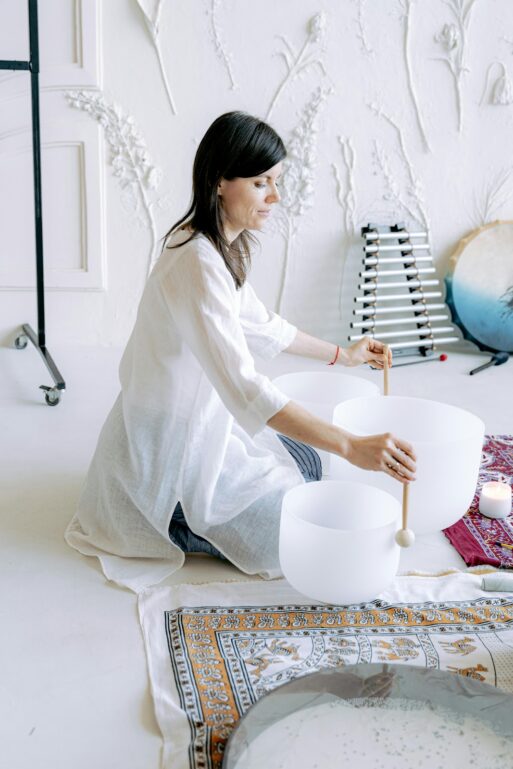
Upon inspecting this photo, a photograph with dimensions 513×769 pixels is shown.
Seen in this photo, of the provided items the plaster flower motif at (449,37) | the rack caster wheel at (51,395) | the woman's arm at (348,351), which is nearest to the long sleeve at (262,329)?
the woman's arm at (348,351)

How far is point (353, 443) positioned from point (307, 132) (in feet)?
7.44

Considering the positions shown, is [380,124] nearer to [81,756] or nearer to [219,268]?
[219,268]

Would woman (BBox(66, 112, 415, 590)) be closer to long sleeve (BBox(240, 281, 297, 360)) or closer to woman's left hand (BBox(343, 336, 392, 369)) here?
long sleeve (BBox(240, 281, 297, 360))

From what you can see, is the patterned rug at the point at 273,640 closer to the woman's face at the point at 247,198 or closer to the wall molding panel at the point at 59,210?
the woman's face at the point at 247,198

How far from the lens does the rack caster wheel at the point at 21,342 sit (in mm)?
3773

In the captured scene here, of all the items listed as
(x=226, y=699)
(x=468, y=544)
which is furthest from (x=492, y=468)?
(x=226, y=699)

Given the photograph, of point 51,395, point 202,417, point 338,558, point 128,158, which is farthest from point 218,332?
point 128,158

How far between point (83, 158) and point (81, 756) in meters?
2.63

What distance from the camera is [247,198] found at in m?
1.99

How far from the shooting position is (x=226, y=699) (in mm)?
1626

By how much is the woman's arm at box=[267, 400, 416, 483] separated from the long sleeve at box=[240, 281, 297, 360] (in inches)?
20.2

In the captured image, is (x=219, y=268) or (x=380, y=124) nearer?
(x=219, y=268)

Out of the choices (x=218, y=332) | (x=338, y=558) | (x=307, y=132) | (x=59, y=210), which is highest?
(x=307, y=132)

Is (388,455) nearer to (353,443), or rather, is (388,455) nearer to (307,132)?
(353,443)
